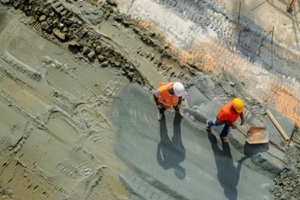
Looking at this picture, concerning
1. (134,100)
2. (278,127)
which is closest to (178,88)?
(134,100)

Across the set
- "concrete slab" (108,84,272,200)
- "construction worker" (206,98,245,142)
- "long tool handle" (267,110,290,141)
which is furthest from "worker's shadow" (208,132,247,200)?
"long tool handle" (267,110,290,141)

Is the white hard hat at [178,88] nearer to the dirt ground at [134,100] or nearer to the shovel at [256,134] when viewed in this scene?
the dirt ground at [134,100]

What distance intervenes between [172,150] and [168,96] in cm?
127

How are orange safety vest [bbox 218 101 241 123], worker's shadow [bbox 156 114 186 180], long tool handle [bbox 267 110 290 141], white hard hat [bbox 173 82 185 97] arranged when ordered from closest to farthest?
white hard hat [bbox 173 82 185 97] → orange safety vest [bbox 218 101 241 123] → worker's shadow [bbox 156 114 186 180] → long tool handle [bbox 267 110 290 141]

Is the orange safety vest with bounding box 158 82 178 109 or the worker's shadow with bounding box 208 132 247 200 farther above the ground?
the orange safety vest with bounding box 158 82 178 109

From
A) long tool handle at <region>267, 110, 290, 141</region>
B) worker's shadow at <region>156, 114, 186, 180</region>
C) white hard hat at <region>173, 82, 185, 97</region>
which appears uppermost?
white hard hat at <region>173, 82, 185, 97</region>

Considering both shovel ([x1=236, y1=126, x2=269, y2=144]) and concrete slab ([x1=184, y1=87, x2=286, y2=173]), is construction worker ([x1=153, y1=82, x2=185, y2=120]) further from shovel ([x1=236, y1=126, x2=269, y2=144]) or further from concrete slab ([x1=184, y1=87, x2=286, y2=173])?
shovel ([x1=236, y1=126, x2=269, y2=144])

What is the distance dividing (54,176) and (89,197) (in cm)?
85

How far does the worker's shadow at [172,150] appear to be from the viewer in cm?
930

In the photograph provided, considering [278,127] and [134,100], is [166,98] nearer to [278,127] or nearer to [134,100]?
[134,100]

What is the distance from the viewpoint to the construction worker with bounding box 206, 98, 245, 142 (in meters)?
8.69

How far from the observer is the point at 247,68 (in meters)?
10.7

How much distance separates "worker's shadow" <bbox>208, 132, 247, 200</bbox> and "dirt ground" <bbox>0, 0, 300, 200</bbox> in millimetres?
22

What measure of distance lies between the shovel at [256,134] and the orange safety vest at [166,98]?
169 centimetres
